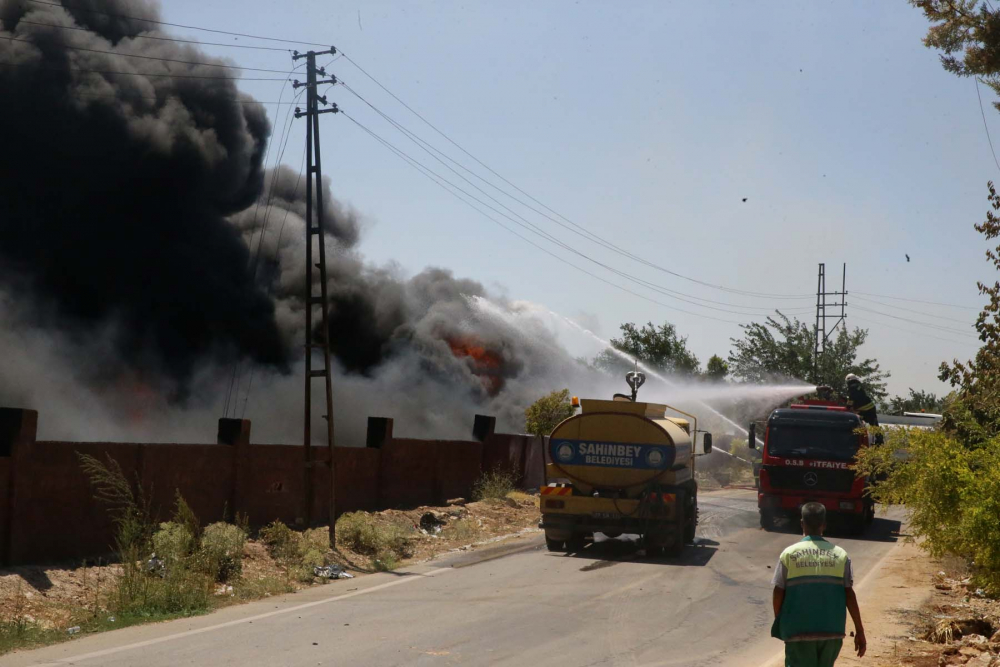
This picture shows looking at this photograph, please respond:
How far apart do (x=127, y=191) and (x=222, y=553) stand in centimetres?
2298

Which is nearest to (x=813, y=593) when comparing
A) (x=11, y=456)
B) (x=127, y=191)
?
(x=11, y=456)

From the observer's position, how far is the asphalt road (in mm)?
8039

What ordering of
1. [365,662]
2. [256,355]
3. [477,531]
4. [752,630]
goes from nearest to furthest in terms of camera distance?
1. [365,662]
2. [752,630]
3. [477,531]
4. [256,355]

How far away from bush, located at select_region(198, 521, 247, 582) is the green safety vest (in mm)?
8268

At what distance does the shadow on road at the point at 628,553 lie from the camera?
48.5ft

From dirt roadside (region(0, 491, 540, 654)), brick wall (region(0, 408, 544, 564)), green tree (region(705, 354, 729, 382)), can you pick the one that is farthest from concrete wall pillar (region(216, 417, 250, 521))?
green tree (region(705, 354, 729, 382))

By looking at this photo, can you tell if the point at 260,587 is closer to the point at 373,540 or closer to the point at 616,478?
the point at 373,540

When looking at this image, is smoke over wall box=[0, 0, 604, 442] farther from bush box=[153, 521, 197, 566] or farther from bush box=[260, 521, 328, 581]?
bush box=[153, 521, 197, 566]

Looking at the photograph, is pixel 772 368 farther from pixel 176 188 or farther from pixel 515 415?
pixel 176 188

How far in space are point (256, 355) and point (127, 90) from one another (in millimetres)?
11032

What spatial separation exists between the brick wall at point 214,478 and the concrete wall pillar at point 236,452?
2 centimetres

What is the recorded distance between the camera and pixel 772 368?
54.7 m

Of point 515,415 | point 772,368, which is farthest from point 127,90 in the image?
point 772,368

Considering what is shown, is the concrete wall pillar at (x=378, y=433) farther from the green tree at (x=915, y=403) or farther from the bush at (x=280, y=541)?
the green tree at (x=915, y=403)
